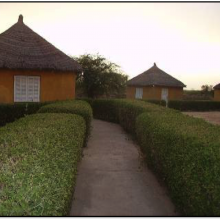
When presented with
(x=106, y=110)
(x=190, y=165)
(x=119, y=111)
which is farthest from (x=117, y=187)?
(x=106, y=110)

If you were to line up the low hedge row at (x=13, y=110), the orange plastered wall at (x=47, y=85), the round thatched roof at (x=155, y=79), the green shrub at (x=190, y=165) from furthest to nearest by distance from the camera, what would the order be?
the round thatched roof at (x=155, y=79) < the orange plastered wall at (x=47, y=85) < the low hedge row at (x=13, y=110) < the green shrub at (x=190, y=165)

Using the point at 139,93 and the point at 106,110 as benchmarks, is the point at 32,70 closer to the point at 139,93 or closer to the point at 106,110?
the point at 106,110

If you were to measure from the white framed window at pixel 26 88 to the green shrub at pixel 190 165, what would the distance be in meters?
14.3

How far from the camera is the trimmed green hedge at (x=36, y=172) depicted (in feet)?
11.6

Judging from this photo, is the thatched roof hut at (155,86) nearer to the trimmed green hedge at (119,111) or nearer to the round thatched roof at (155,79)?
the round thatched roof at (155,79)

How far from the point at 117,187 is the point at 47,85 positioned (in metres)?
14.7

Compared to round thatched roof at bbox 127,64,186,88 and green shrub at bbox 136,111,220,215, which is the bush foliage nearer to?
green shrub at bbox 136,111,220,215

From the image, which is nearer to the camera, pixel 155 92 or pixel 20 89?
pixel 20 89

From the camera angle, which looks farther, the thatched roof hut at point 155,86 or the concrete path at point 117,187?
the thatched roof hut at point 155,86

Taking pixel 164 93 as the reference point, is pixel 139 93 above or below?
below

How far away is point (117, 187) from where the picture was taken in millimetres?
7809

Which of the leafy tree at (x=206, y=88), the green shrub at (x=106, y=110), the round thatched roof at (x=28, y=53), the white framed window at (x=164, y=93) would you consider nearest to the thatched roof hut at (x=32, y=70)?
the round thatched roof at (x=28, y=53)

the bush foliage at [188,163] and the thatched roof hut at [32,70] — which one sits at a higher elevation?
the thatched roof hut at [32,70]
